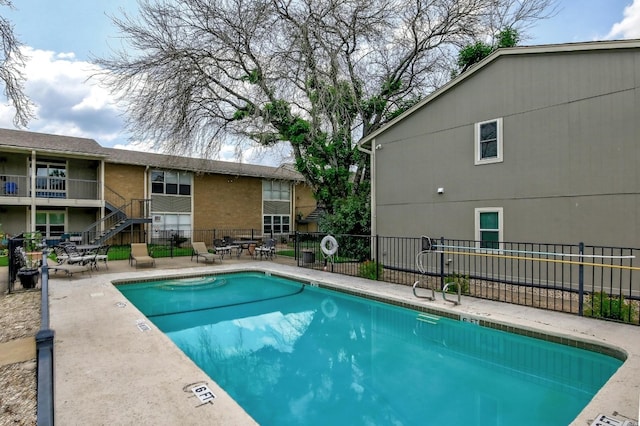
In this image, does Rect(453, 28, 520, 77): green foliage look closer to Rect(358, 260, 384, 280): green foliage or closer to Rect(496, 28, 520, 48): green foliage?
Rect(496, 28, 520, 48): green foliage

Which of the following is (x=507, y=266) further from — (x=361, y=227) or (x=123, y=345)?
(x=123, y=345)

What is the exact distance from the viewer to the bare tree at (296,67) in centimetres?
1377

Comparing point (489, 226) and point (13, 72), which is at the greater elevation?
point (13, 72)

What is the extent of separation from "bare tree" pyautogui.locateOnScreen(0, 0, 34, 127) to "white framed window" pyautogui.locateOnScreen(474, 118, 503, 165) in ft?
38.6

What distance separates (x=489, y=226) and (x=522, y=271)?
1401 millimetres

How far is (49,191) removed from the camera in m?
18.9

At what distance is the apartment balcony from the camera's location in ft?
56.9

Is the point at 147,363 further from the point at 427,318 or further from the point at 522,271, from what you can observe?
the point at 522,271

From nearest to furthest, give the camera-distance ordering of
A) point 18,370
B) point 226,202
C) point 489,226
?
point 18,370 → point 489,226 → point 226,202

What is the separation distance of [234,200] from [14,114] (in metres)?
15.6

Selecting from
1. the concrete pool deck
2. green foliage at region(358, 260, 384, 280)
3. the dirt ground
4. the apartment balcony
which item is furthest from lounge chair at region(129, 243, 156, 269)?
the apartment balcony

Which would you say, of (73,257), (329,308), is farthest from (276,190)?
(329,308)

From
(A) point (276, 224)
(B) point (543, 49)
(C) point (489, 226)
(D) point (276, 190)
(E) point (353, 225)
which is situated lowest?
(A) point (276, 224)

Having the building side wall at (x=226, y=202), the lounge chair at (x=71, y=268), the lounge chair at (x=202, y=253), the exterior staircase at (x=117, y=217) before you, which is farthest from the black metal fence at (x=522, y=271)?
the building side wall at (x=226, y=202)
